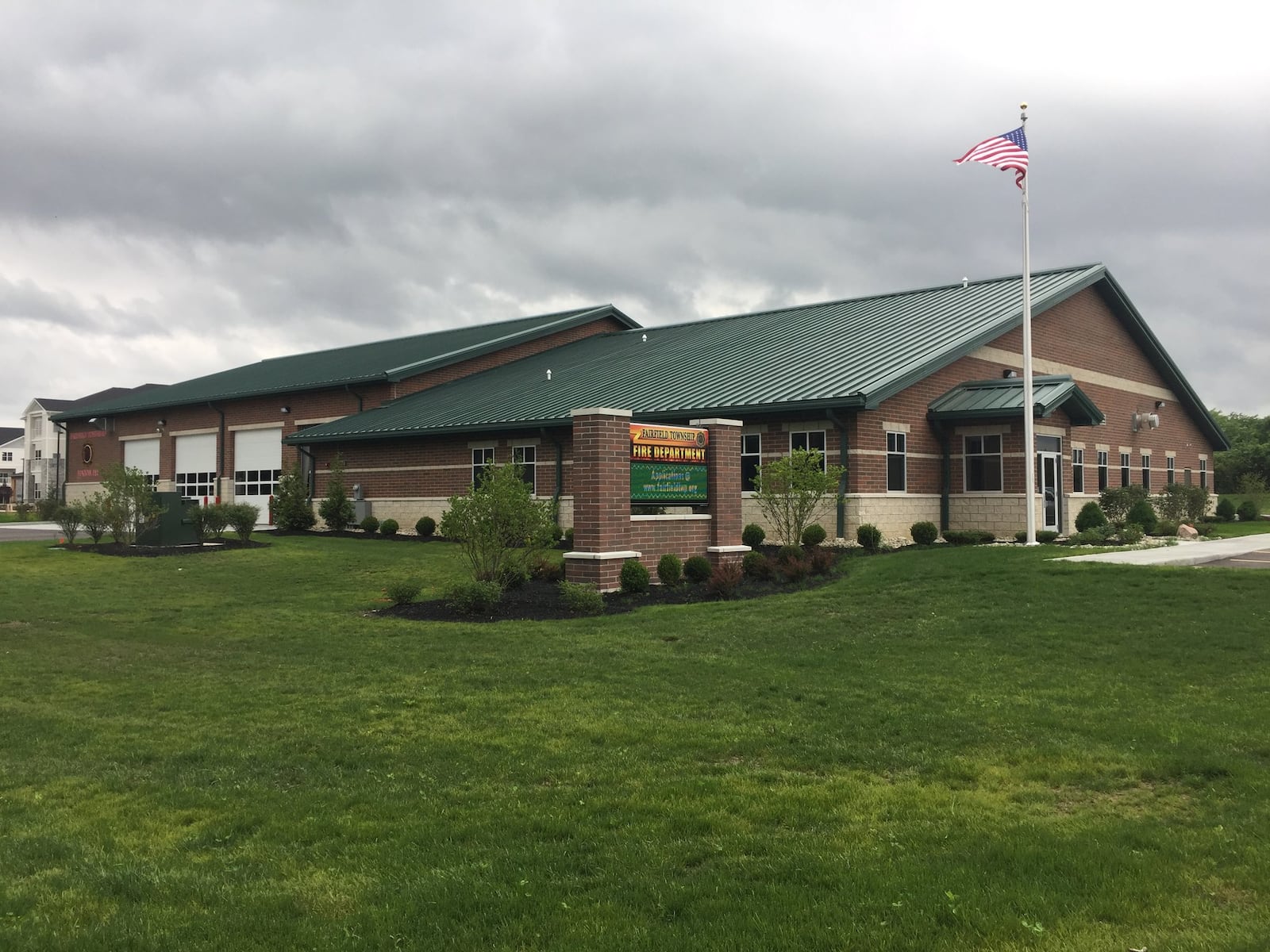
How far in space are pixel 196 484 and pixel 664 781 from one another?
4237 centimetres

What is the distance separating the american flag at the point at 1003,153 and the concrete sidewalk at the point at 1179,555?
8041mm

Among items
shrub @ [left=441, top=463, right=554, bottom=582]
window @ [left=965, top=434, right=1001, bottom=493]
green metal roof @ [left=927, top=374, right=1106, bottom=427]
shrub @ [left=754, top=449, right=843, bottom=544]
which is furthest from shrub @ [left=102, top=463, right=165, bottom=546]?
window @ [left=965, top=434, right=1001, bottom=493]

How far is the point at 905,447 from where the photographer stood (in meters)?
24.6

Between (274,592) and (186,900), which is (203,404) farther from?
(186,900)

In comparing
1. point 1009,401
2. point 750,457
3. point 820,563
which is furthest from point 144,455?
point 820,563

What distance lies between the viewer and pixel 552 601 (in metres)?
15.5

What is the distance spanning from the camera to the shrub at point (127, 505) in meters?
24.5

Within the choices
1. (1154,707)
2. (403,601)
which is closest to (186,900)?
(1154,707)

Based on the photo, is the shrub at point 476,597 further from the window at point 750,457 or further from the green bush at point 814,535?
the window at point 750,457

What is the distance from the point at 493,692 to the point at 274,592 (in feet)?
30.2

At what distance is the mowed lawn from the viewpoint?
4543mm

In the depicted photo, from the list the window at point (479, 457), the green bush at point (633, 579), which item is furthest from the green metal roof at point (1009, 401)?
the window at point (479, 457)

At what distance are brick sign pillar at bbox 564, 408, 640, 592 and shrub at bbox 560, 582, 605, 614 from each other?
1122 millimetres

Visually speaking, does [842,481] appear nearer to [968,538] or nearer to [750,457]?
[750,457]
